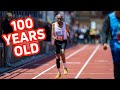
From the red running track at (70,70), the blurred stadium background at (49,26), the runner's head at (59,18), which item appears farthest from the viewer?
the blurred stadium background at (49,26)

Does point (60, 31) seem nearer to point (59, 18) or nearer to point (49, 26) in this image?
point (59, 18)

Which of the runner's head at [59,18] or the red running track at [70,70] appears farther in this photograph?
the runner's head at [59,18]

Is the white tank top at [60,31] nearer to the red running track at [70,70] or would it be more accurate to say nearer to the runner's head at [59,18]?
the runner's head at [59,18]

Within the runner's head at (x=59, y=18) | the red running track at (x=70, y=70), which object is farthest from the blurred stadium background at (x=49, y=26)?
the red running track at (x=70, y=70)

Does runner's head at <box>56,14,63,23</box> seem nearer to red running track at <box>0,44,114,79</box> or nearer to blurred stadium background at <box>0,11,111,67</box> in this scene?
blurred stadium background at <box>0,11,111,67</box>

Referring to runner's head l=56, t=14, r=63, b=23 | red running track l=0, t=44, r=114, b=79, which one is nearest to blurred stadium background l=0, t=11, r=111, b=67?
runner's head l=56, t=14, r=63, b=23

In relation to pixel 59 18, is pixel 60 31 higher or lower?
lower

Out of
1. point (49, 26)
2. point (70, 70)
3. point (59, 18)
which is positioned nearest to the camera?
point (59, 18)

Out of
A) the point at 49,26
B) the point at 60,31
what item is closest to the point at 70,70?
the point at 60,31

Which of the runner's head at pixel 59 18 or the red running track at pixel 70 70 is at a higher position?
the runner's head at pixel 59 18
